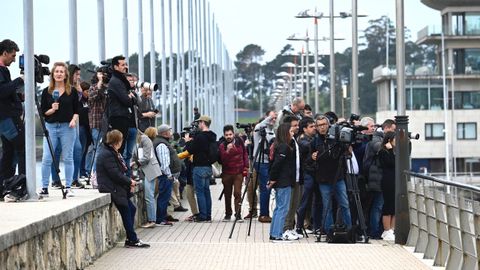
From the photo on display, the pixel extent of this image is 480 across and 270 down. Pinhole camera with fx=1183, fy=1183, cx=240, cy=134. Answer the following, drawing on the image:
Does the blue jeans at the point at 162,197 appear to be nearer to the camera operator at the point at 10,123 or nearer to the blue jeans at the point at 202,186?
the blue jeans at the point at 202,186

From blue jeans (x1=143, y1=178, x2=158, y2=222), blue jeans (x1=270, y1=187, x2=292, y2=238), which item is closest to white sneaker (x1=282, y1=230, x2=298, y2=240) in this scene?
blue jeans (x1=270, y1=187, x2=292, y2=238)

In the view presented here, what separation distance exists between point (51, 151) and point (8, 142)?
23.3 inches

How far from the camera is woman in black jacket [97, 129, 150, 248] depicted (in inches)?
622

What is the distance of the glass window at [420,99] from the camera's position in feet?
368

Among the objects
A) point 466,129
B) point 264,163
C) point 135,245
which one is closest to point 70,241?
point 135,245

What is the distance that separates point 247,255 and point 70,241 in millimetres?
3732

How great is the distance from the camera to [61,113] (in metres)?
16.3

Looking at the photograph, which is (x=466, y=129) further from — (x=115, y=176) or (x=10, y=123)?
(x=10, y=123)

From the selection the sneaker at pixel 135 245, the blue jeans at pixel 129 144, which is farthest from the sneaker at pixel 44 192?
the blue jeans at pixel 129 144

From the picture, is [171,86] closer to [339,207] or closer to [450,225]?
[339,207]

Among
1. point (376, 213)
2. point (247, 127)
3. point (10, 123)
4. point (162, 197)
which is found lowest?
point (376, 213)

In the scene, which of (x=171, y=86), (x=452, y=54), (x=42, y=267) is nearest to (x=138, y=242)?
(x=42, y=267)

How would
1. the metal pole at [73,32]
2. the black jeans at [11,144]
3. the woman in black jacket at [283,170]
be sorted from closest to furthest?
the black jeans at [11,144]
the woman in black jacket at [283,170]
the metal pole at [73,32]

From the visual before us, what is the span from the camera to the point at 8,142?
49.1 ft
